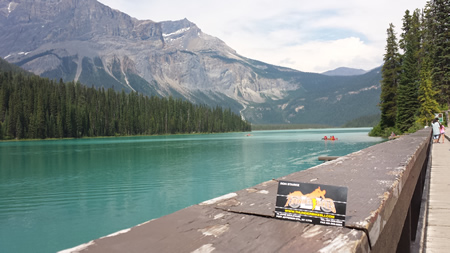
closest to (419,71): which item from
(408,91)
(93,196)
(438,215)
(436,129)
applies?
(408,91)

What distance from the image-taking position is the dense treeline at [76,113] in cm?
12281

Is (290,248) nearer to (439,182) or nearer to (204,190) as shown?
(439,182)

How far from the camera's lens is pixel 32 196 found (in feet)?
69.6

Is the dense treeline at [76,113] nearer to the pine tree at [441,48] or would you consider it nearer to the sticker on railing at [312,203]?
the pine tree at [441,48]

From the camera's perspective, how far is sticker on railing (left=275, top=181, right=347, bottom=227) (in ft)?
6.51

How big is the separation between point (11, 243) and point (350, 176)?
1403 centimetres

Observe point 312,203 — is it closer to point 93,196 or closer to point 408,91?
point 93,196

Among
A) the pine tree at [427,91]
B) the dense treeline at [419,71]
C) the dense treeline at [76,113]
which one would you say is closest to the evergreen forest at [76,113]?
the dense treeline at [76,113]

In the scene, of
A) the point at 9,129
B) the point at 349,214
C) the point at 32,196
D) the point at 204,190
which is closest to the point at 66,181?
the point at 32,196

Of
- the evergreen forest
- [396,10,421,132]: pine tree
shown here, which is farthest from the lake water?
the evergreen forest

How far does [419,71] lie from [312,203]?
64.9 metres

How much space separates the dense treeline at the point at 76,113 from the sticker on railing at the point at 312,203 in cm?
13787

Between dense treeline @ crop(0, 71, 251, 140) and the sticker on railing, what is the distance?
5428 inches

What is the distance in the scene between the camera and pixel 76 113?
130 m
